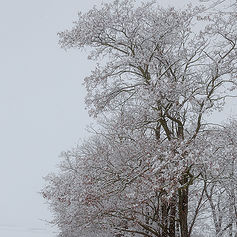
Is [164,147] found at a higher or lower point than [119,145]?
lower

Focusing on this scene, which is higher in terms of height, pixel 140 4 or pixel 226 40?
pixel 140 4

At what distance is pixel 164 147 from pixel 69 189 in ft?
10.2

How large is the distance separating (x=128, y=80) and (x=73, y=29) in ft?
6.78

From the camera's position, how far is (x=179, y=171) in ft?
21.3

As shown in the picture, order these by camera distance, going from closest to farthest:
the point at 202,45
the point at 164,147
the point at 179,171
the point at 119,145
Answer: the point at 179,171 < the point at 164,147 < the point at 202,45 < the point at 119,145

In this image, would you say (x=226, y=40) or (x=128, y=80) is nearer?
(x=226, y=40)

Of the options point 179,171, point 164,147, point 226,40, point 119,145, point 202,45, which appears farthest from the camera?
point 119,145

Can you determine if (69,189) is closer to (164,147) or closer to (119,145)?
(119,145)

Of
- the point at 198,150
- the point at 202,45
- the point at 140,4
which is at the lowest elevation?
the point at 198,150

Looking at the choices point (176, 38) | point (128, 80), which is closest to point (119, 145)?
point (128, 80)

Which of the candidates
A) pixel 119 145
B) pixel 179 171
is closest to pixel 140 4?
pixel 119 145

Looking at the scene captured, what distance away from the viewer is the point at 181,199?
9195 millimetres

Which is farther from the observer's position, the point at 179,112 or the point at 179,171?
the point at 179,112

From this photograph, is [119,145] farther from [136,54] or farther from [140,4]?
[140,4]
